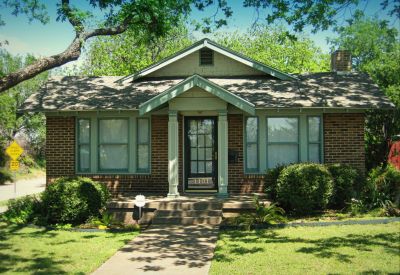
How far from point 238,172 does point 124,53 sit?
24.4 m

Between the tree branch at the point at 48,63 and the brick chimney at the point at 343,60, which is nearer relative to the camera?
the tree branch at the point at 48,63

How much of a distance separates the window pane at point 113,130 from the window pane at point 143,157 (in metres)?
0.69

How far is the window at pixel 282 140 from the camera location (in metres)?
14.4

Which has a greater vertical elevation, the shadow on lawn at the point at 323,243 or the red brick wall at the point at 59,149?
the red brick wall at the point at 59,149

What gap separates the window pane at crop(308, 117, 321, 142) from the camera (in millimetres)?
14344

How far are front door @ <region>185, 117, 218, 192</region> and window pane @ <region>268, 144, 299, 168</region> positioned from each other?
6.41 ft

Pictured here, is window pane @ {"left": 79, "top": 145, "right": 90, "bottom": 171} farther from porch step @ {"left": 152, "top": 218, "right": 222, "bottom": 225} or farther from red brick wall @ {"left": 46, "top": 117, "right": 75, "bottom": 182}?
porch step @ {"left": 152, "top": 218, "right": 222, "bottom": 225}

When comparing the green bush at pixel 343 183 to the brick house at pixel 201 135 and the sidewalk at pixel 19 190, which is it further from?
the sidewalk at pixel 19 190

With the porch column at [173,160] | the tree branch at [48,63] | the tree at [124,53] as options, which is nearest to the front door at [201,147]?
the porch column at [173,160]

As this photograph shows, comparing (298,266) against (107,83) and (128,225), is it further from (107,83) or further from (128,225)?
(107,83)

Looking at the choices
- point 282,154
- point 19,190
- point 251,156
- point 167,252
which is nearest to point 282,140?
point 282,154

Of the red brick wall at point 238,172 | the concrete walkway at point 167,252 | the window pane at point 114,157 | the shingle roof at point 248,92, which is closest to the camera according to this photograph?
the concrete walkway at point 167,252

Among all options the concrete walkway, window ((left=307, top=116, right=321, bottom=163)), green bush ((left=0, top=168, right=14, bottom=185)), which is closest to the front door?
window ((left=307, top=116, right=321, bottom=163))

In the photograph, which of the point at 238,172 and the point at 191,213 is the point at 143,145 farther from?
the point at 191,213
